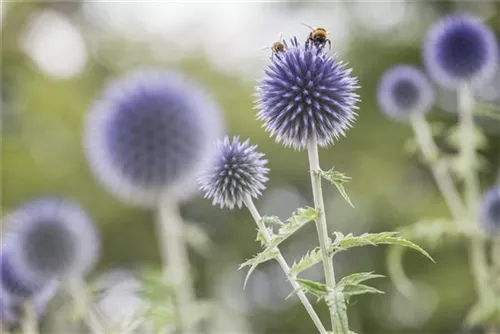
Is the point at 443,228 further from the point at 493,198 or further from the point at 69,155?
the point at 69,155

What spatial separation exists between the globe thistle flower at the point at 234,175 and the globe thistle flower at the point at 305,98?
65 mm

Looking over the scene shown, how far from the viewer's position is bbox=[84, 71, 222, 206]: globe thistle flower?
134cm

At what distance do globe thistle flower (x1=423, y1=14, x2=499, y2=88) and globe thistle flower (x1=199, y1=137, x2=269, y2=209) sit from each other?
895 millimetres

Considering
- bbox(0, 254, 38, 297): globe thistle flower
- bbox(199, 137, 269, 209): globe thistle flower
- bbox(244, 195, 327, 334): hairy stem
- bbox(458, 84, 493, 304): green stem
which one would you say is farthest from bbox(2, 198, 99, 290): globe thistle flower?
bbox(458, 84, 493, 304): green stem

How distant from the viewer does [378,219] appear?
17.6 feet

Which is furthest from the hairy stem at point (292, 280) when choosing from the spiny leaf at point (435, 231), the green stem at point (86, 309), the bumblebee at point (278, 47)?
the spiny leaf at point (435, 231)

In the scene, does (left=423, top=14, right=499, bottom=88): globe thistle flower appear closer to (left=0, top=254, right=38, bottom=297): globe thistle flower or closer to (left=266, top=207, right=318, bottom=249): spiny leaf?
(left=266, top=207, right=318, bottom=249): spiny leaf

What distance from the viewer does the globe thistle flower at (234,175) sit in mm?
901

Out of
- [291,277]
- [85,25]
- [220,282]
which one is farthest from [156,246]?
[291,277]

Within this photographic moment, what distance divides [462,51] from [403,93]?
18cm

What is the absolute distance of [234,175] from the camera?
90 cm

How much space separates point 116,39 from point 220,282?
3070mm

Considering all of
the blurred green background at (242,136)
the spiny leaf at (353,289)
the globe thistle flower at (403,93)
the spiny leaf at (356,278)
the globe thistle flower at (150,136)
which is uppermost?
the blurred green background at (242,136)

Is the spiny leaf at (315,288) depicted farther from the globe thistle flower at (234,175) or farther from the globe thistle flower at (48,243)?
the globe thistle flower at (48,243)
